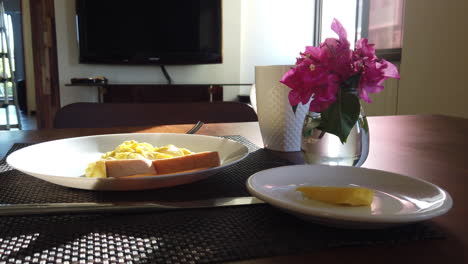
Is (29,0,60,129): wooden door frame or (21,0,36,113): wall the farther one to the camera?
(21,0,36,113): wall

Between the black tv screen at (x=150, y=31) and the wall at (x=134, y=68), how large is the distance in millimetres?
186

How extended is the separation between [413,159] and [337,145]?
0.20 meters

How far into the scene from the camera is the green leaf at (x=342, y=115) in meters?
0.50

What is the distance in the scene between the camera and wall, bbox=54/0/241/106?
12.2 ft

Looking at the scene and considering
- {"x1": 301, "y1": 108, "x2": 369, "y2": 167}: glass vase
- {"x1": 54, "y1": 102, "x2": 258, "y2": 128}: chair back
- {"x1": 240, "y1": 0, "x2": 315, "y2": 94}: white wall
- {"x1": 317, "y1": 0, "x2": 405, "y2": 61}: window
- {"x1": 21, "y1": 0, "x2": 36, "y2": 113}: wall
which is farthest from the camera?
{"x1": 21, "y1": 0, "x2": 36, "y2": 113}: wall

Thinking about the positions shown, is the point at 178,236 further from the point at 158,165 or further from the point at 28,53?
the point at 28,53

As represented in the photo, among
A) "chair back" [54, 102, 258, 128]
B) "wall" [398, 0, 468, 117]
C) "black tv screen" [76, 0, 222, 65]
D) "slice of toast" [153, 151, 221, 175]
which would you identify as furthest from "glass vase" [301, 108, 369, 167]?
"black tv screen" [76, 0, 222, 65]

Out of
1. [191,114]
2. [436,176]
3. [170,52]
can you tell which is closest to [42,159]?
[436,176]

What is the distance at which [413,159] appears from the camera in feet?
2.25

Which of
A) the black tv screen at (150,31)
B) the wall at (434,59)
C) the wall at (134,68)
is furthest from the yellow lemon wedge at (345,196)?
the wall at (134,68)

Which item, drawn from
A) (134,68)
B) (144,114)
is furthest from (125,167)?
(134,68)

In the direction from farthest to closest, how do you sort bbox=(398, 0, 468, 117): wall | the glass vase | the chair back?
bbox=(398, 0, 468, 117): wall
the chair back
the glass vase

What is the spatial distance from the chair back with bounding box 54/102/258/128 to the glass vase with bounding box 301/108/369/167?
811mm

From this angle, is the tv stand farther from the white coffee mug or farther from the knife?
the knife
